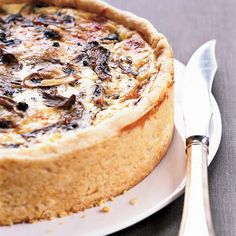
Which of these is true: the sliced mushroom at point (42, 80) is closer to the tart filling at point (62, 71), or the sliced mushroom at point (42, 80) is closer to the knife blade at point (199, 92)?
the tart filling at point (62, 71)

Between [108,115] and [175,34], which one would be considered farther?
[175,34]

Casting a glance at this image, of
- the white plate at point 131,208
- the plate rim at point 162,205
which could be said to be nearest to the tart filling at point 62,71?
the white plate at point 131,208

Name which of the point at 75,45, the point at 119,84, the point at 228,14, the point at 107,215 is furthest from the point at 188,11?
the point at 107,215

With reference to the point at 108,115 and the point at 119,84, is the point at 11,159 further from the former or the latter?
the point at 119,84

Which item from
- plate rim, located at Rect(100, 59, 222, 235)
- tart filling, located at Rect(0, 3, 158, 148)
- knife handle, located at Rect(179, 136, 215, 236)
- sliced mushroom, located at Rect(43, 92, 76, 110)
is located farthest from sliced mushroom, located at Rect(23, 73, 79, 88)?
plate rim, located at Rect(100, 59, 222, 235)

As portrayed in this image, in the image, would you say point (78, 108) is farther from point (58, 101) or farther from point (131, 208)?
point (131, 208)

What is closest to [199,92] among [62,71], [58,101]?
[62,71]
